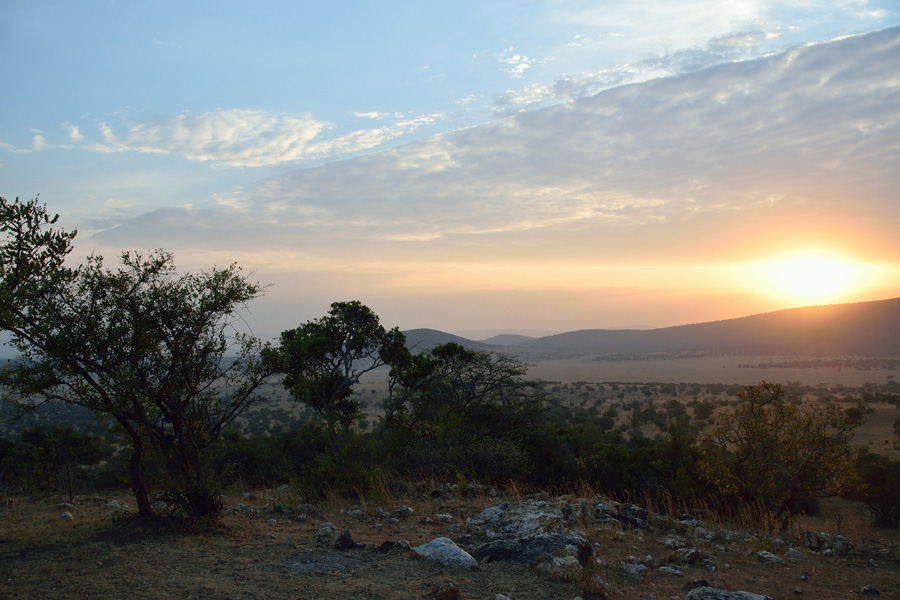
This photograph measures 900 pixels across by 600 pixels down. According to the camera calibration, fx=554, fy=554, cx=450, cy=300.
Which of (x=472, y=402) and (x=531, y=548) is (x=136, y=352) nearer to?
(x=531, y=548)

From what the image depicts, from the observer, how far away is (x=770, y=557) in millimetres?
8453

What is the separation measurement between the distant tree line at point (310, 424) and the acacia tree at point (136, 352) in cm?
2

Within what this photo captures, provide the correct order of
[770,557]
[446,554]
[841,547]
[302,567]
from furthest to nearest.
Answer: [841,547] → [770,557] → [446,554] → [302,567]

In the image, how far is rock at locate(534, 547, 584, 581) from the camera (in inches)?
275

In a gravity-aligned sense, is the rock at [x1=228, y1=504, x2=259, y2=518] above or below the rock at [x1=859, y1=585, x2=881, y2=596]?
above

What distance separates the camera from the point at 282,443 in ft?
68.4

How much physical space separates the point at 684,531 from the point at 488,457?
635cm

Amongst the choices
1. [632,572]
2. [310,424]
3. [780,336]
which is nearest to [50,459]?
[310,424]

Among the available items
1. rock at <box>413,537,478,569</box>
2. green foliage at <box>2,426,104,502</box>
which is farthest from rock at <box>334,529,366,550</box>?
green foliage at <box>2,426,104,502</box>

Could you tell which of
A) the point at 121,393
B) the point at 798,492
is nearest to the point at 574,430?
the point at 798,492

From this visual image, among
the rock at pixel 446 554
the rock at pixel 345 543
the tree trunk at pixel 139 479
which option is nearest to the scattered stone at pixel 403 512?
the rock at pixel 345 543

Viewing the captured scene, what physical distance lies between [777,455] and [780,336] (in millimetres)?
120328

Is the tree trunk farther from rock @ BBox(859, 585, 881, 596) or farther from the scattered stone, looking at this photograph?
rock @ BBox(859, 585, 881, 596)

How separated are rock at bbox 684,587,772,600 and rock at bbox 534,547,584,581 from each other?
4.26ft
